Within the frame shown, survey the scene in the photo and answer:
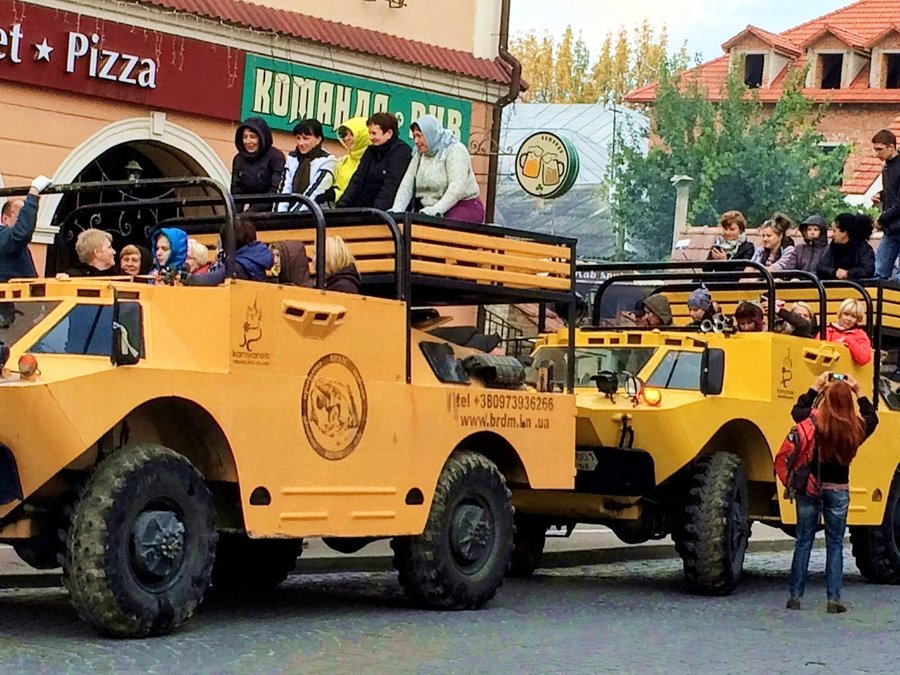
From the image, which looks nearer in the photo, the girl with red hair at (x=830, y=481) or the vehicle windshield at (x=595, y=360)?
the girl with red hair at (x=830, y=481)

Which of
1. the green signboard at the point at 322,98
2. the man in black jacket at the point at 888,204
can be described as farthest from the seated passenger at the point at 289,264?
the green signboard at the point at 322,98

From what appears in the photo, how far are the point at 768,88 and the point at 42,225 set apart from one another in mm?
64056

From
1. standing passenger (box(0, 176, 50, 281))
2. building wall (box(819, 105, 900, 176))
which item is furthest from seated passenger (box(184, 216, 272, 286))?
building wall (box(819, 105, 900, 176))

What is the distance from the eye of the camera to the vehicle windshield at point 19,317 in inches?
462

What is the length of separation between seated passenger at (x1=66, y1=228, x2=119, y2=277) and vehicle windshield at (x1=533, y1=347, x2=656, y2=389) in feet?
14.6

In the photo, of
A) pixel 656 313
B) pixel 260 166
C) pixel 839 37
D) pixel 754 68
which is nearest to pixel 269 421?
pixel 260 166

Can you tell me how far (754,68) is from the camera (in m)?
84.3

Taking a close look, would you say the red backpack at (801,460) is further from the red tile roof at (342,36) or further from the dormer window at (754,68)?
the dormer window at (754,68)

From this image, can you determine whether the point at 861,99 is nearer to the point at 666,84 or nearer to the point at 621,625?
the point at 666,84

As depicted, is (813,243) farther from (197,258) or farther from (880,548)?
(197,258)

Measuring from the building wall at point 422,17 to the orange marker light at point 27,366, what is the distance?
1181 cm

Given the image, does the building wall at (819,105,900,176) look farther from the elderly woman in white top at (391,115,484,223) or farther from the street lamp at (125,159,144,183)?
the elderly woman in white top at (391,115,484,223)

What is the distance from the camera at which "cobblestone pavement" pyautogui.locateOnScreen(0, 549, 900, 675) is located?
10.9 metres

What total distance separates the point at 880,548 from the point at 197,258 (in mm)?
7778
